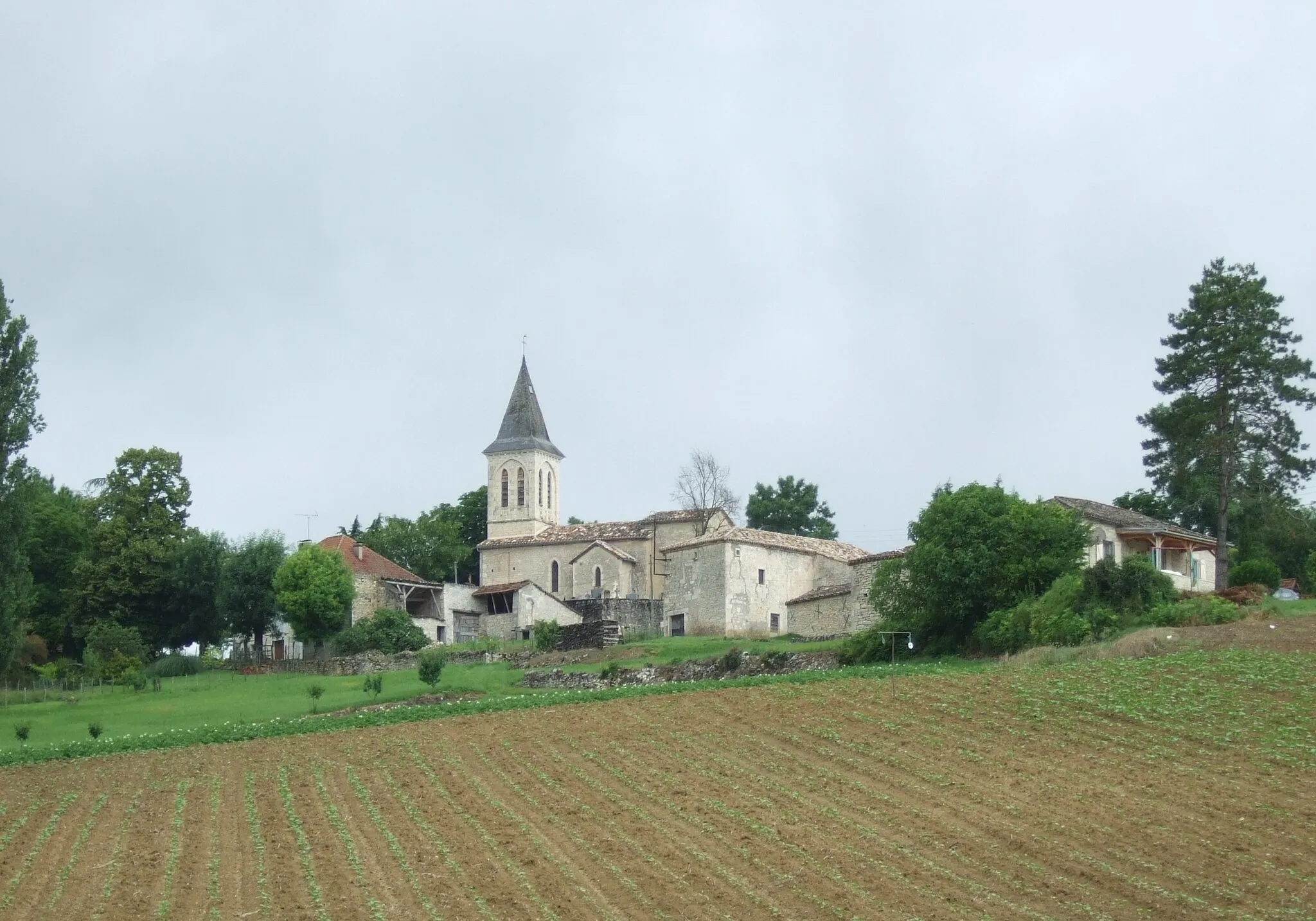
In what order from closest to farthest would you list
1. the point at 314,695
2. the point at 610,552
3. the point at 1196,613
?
the point at 1196,613 → the point at 314,695 → the point at 610,552

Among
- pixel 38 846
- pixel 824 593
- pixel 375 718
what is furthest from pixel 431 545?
pixel 38 846

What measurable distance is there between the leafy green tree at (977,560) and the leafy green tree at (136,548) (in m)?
35.7

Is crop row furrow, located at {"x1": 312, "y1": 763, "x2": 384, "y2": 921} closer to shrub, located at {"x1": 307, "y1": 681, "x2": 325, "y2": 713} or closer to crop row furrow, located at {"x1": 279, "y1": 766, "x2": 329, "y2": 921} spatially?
crop row furrow, located at {"x1": 279, "y1": 766, "x2": 329, "y2": 921}

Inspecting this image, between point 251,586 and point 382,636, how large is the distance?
261 inches

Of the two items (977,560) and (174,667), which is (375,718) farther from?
(174,667)

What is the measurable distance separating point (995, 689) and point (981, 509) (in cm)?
1327

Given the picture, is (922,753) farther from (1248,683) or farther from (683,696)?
(683,696)

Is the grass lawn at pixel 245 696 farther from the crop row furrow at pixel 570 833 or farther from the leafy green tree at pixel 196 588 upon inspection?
the crop row furrow at pixel 570 833

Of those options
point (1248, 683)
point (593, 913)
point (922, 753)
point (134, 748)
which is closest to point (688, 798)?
point (922, 753)

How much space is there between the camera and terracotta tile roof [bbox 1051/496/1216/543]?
169ft

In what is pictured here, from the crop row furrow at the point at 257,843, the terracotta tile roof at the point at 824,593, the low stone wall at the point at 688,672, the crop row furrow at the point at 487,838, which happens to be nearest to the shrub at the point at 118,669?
the low stone wall at the point at 688,672

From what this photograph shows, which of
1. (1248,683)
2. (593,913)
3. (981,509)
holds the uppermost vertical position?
(981,509)

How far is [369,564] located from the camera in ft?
233

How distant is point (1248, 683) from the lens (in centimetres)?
2741
